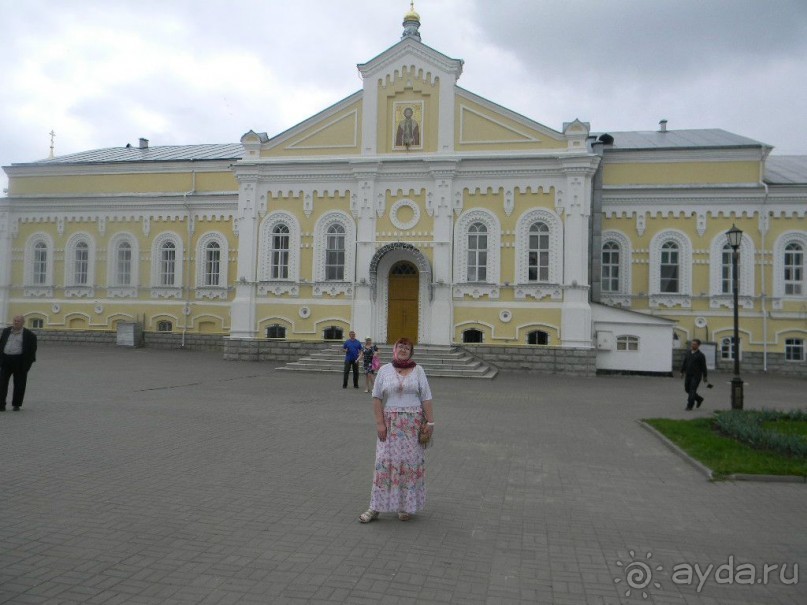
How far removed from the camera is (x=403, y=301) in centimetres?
2641

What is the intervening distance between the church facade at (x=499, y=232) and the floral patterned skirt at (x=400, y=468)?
18.9 meters

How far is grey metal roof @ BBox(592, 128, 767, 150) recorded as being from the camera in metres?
28.9

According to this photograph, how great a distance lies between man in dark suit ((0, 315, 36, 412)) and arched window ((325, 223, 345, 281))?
591 inches

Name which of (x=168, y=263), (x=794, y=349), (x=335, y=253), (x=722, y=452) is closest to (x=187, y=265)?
(x=168, y=263)

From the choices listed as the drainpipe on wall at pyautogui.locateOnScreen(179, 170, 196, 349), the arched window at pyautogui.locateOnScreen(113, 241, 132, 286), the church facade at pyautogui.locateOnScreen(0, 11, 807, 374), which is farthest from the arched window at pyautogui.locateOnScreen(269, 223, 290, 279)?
the arched window at pyautogui.locateOnScreen(113, 241, 132, 286)

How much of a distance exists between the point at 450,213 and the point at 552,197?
157 inches

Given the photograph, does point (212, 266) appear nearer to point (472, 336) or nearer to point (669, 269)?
point (472, 336)

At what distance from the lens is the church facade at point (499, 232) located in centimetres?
2522

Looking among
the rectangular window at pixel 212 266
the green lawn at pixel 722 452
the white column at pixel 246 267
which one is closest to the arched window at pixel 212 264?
the rectangular window at pixel 212 266

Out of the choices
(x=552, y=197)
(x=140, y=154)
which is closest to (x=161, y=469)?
(x=552, y=197)

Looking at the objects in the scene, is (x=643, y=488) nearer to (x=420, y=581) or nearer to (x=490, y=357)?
(x=420, y=581)

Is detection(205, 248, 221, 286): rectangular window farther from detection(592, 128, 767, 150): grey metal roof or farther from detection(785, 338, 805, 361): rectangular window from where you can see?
detection(785, 338, 805, 361): rectangular window

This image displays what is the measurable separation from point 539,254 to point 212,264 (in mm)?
15909

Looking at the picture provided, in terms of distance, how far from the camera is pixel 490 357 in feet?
82.5
